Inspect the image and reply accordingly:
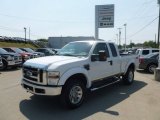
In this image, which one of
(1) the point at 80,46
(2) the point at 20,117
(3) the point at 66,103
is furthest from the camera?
(1) the point at 80,46

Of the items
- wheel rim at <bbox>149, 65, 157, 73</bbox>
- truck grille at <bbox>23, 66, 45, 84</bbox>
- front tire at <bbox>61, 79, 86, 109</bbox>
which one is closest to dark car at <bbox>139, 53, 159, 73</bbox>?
wheel rim at <bbox>149, 65, 157, 73</bbox>

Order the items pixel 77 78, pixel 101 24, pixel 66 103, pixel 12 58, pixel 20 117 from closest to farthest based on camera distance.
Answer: pixel 20 117
pixel 66 103
pixel 77 78
pixel 12 58
pixel 101 24

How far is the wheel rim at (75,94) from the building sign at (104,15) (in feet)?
48.4

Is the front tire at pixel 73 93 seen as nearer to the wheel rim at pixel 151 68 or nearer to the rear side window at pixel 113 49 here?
the rear side window at pixel 113 49

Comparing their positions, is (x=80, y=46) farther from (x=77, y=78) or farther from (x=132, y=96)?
(x=132, y=96)

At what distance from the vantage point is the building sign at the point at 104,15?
67.8ft

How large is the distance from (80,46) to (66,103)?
2.32 meters

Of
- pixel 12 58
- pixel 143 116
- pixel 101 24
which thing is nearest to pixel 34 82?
pixel 143 116

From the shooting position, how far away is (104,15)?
68.3ft

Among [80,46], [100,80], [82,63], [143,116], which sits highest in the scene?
[80,46]

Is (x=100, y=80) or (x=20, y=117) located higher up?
(x=100, y=80)

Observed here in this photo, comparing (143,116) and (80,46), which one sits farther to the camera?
(80,46)

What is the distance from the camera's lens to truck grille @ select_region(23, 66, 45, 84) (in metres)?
5.91

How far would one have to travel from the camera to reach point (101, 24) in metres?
20.8
